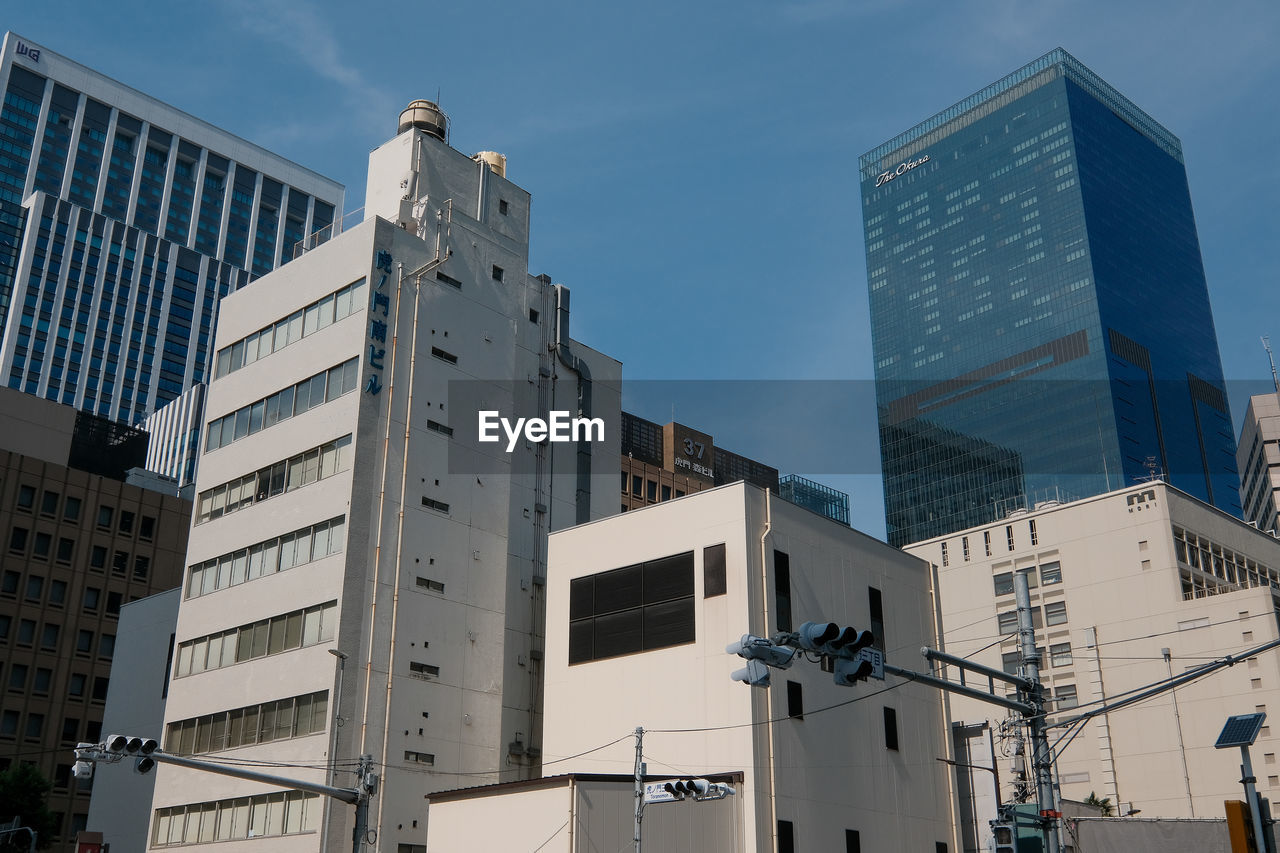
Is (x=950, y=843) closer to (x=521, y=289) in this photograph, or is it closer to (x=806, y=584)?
(x=806, y=584)

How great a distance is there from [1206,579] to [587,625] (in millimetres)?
74929

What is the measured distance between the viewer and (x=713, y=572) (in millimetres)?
51906

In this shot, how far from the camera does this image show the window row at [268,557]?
185ft

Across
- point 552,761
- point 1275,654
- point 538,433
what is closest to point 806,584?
point 552,761

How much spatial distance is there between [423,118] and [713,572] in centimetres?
3392

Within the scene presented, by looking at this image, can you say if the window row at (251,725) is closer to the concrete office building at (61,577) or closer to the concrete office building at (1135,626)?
the concrete office building at (61,577)

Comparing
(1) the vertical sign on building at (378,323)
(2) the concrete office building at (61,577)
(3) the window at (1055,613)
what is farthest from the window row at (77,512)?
(3) the window at (1055,613)

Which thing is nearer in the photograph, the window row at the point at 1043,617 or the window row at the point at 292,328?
the window row at the point at 292,328

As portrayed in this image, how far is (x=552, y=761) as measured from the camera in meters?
55.1

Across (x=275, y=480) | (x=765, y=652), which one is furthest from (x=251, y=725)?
(x=765, y=652)

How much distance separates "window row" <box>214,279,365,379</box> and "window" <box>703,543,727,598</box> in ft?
70.8

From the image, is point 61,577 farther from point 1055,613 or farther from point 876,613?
point 1055,613

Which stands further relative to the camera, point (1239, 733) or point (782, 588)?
point (782, 588)

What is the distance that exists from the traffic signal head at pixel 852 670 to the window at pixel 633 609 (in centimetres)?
2984
